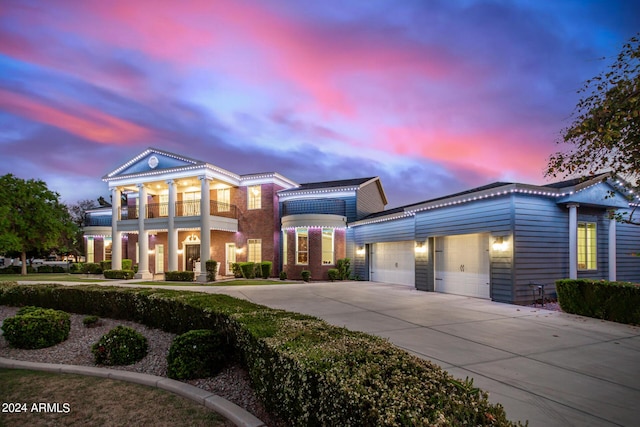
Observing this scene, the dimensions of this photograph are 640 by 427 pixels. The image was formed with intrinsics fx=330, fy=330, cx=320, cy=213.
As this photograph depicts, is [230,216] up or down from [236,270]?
up

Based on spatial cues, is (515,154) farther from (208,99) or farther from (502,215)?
(208,99)

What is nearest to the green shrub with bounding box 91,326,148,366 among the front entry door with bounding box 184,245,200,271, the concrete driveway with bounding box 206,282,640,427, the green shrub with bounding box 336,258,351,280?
the concrete driveway with bounding box 206,282,640,427

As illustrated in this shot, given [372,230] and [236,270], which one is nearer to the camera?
[372,230]

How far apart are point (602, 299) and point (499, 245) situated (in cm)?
300

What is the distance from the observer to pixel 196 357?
15.2ft

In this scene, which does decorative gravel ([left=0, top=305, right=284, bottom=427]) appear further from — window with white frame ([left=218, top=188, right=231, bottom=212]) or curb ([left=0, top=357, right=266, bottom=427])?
window with white frame ([left=218, top=188, right=231, bottom=212])

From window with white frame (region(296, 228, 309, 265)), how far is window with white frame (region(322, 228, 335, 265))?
108 centimetres

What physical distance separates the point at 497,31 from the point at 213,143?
2641 centimetres

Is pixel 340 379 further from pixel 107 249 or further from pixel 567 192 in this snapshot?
pixel 107 249

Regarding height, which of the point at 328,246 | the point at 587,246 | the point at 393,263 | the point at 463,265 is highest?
the point at 587,246

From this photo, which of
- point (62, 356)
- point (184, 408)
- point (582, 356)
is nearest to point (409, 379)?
point (184, 408)

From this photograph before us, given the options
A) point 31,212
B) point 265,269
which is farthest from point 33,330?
point 31,212

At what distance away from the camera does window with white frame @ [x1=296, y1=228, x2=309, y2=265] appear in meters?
20.9

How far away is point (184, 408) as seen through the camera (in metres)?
3.82
